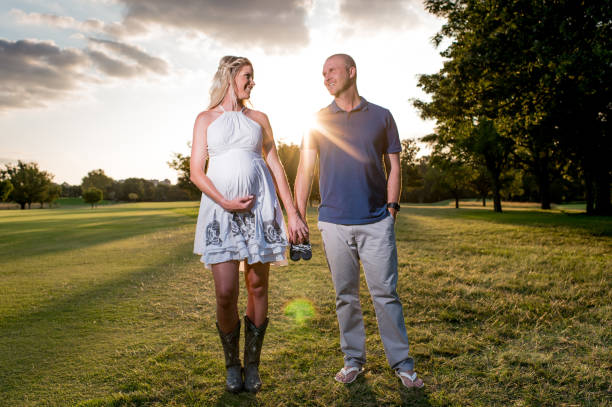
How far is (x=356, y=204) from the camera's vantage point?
291cm

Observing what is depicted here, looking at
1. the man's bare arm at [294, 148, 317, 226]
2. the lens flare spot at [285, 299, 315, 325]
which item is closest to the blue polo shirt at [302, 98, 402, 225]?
the man's bare arm at [294, 148, 317, 226]

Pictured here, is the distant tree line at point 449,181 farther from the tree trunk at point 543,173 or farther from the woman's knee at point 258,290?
the woman's knee at point 258,290

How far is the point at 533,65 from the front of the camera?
10922 mm

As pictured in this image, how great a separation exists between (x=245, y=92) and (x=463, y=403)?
2.87 meters

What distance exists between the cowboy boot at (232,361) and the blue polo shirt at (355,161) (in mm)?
1198

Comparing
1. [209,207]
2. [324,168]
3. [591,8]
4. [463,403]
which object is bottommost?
[463,403]

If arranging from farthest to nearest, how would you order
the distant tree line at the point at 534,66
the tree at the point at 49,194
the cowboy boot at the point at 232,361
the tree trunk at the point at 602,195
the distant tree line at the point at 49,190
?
the tree at the point at 49,194 → the distant tree line at the point at 49,190 → the tree trunk at the point at 602,195 → the distant tree line at the point at 534,66 → the cowboy boot at the point at 232,361

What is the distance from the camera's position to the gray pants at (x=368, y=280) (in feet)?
9.56

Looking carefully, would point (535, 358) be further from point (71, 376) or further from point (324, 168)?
point (71, 376)

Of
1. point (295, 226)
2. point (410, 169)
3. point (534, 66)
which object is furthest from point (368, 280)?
point (410, 169)

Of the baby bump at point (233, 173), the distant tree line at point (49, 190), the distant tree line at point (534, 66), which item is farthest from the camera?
the distant tree line at point (49, 190)

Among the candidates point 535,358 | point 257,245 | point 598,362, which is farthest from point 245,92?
point 598,362

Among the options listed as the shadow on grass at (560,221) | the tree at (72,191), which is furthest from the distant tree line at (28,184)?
the shadow on grass at (560,221)

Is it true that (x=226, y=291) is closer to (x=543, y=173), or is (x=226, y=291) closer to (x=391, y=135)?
(x=391, y=135)
